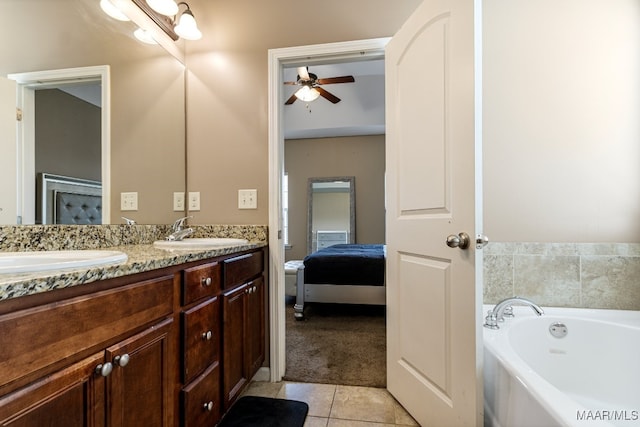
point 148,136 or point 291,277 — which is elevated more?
point 148,136

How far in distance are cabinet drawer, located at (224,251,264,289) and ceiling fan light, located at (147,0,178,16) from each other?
4.62 ft

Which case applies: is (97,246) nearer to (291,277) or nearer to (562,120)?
(291,277)

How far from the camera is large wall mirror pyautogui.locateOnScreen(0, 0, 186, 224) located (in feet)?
3.45

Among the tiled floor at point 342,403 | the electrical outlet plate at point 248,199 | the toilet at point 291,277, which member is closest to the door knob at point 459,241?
the tiled floor at point 342,403

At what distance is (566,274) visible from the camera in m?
1.59

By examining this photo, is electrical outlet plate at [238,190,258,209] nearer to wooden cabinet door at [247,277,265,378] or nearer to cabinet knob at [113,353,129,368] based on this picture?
wooden cabinet door at [247,277,265,378]

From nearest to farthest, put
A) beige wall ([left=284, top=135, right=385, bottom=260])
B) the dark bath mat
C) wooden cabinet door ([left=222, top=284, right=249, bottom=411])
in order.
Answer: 1. wooden cabinet door ([left=222, top=284, right=249, bottom=411])
2. the dark bath mat
3. beige wall ([left=284, top=135, right=385, bottom=260])

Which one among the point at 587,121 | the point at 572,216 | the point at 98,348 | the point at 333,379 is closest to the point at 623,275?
the point at 572,216

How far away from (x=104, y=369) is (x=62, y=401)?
0.09m

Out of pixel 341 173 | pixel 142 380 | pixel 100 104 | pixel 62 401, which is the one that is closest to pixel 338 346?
pixel 142 380

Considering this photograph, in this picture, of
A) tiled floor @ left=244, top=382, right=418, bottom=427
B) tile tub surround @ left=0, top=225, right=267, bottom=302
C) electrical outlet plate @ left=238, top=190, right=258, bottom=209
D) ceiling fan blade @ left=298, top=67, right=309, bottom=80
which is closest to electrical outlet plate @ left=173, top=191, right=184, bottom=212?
tile tub surround @ left=0, top=225, right=267, bottom=302

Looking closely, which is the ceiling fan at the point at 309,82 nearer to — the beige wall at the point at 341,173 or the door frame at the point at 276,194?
the door frame at the point at 276,194

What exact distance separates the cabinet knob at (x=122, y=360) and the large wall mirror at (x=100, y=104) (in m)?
0.70

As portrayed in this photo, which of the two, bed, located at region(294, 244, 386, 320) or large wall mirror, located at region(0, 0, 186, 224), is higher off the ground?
large wall mirror, located at region(0, 0, 186, 224)
